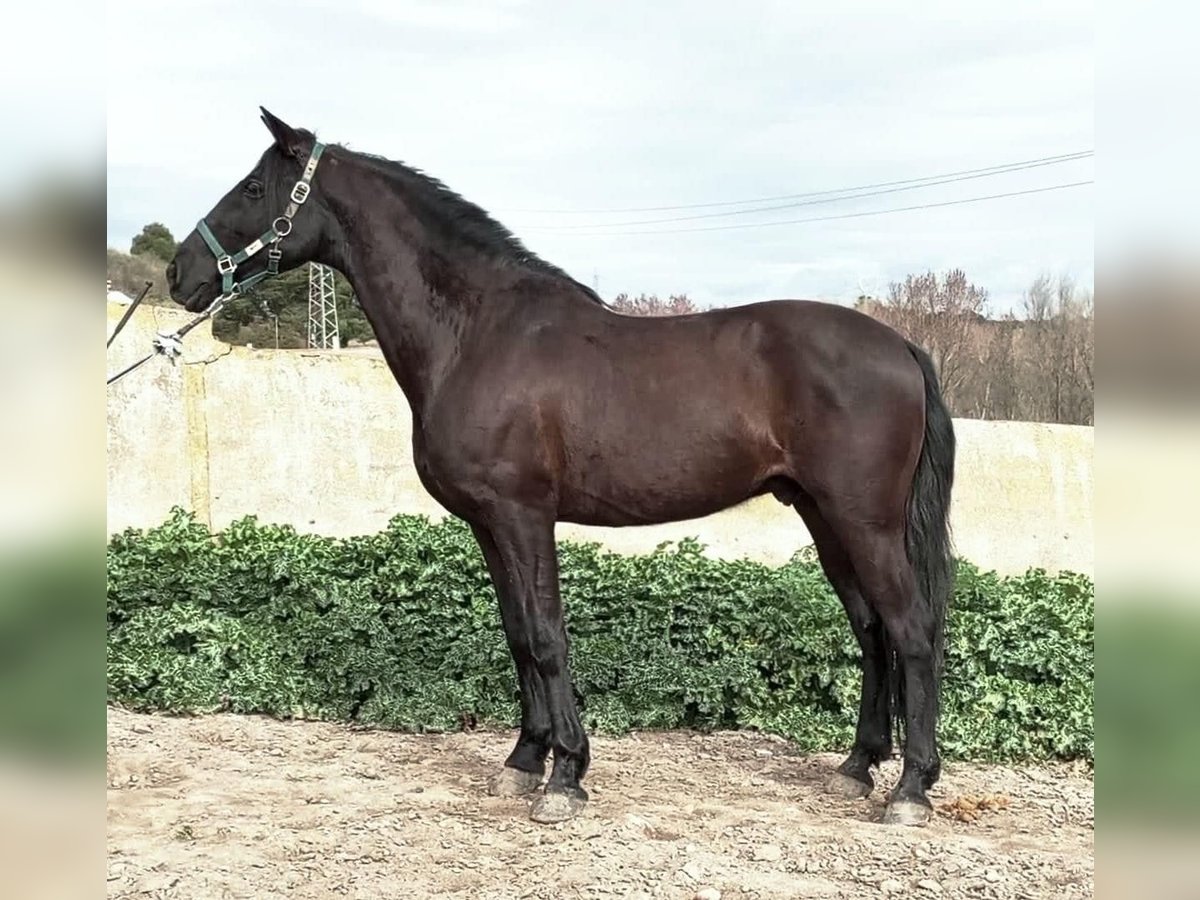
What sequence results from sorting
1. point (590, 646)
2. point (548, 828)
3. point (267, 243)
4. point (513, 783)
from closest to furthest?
point (548, 828), point (267, 243), point (513, 783), point (590, 646)

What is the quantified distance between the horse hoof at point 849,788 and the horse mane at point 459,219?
2355mm

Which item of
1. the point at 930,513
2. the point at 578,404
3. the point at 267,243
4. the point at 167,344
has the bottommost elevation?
the point at 930,513

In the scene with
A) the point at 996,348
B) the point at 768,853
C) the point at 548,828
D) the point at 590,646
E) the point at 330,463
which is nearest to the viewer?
the point at 768,853

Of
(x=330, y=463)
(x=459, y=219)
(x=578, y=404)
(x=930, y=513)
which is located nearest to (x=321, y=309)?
(x=330, y=463)

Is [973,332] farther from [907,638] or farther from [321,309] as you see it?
[907,638]

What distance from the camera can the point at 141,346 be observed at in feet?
27.8

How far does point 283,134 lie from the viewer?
13.4 ft

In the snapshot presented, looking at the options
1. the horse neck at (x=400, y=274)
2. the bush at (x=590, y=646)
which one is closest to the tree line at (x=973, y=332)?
the bush at (x=590, y=646)

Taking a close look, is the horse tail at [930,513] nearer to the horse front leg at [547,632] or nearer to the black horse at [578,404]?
the black horse at [578,404]

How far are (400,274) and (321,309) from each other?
11132 millimetres

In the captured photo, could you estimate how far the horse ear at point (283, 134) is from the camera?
4031 mm

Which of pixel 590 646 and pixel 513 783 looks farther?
pixel 590 646
